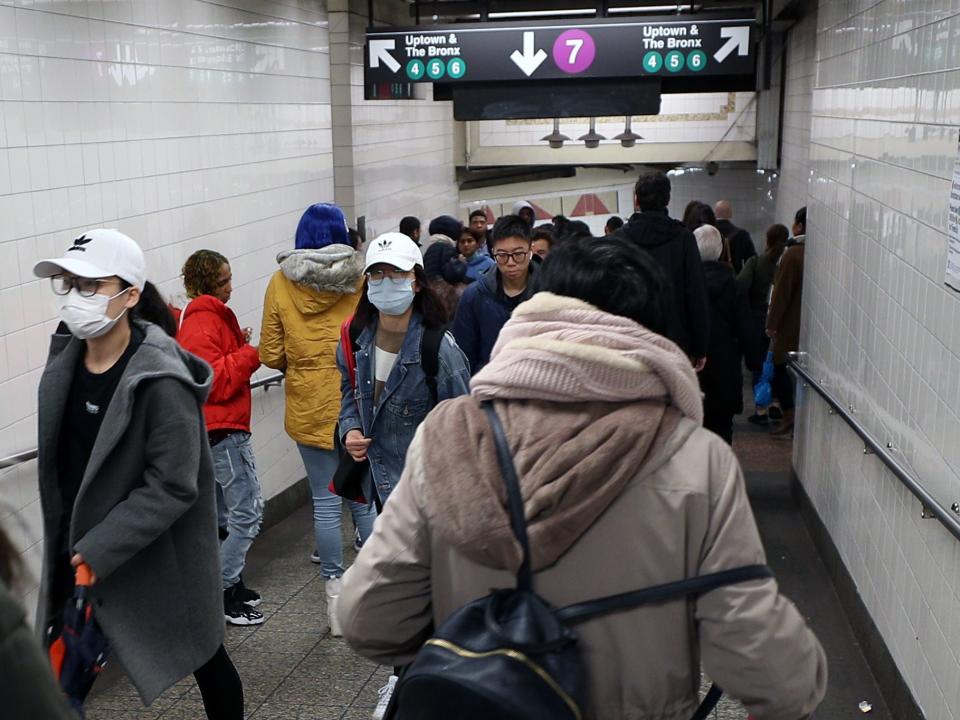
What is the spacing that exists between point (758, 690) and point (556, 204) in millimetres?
17040

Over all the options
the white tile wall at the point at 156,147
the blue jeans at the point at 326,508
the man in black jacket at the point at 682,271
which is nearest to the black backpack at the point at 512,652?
the white tile wall at the point at 156,147

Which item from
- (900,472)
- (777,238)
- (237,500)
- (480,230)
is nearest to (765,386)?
(777,238)

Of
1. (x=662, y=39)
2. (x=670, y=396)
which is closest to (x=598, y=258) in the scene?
(x=670, y=396)

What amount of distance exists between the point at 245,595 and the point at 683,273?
2829mm

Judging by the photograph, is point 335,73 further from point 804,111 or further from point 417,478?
point 417,478

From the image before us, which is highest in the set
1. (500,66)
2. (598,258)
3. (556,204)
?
(500,66)

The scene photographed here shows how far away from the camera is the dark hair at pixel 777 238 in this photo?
10.4m

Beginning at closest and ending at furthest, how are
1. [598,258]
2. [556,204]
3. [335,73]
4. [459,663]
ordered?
[459,663] < [598,258] < [335,73] < [556,204]

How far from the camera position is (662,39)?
7.97 meters

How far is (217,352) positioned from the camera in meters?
5.38

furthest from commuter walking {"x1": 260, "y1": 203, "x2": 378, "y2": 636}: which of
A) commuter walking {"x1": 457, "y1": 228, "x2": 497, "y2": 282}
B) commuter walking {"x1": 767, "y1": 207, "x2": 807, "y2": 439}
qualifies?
commuter walking {"x1": 767, "y1": 207, "x2": 807, "y2": 439}

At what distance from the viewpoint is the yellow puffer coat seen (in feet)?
17.9

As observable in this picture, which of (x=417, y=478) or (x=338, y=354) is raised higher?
(x=417, y=478)

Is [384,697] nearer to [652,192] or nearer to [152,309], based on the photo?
[152,309]
